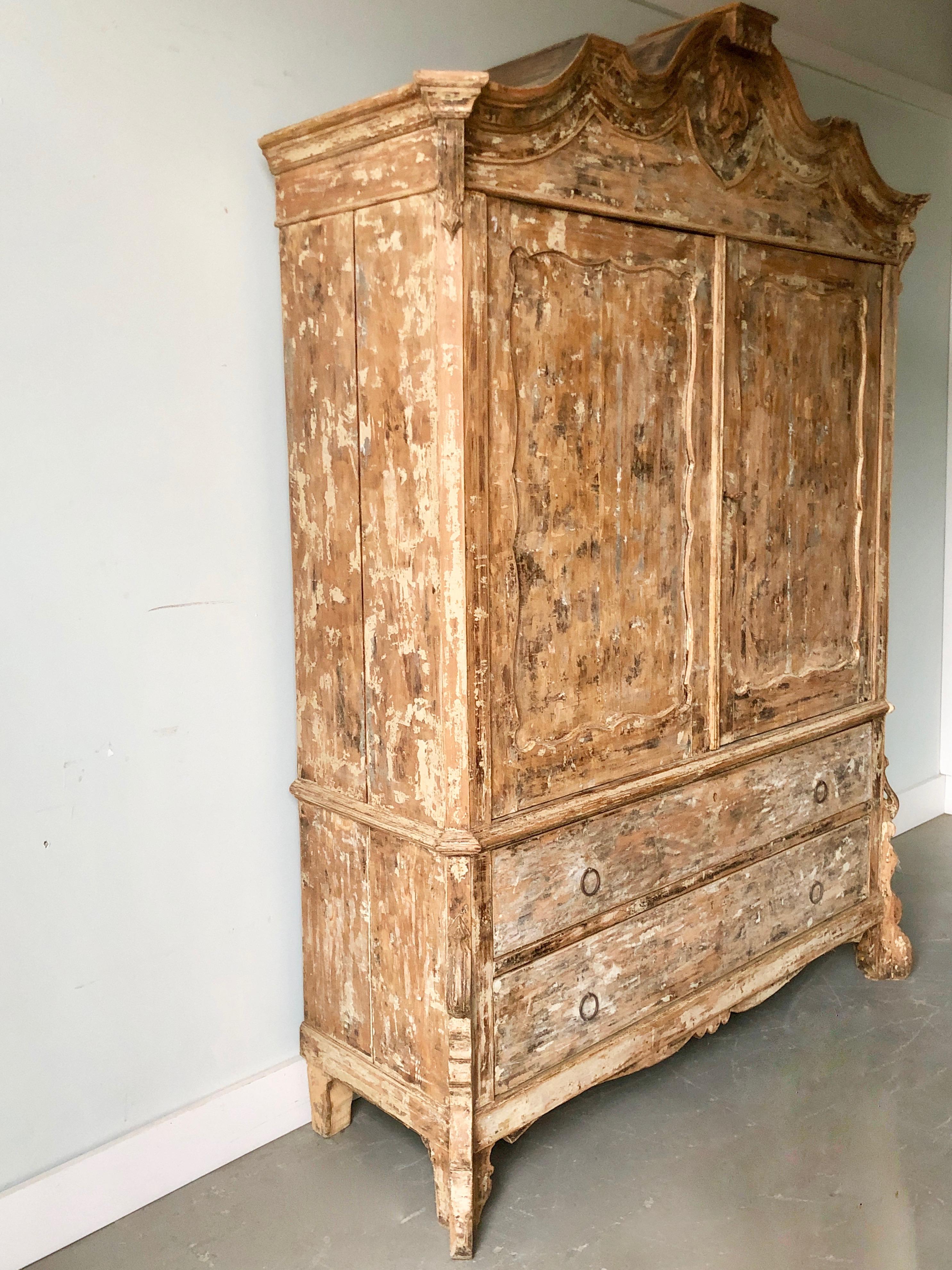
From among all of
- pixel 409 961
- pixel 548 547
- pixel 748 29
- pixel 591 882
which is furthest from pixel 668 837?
pixel 748 29

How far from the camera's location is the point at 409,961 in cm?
213

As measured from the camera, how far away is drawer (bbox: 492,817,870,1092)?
2.13 metres

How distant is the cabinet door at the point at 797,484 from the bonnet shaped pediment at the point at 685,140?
0.11 m

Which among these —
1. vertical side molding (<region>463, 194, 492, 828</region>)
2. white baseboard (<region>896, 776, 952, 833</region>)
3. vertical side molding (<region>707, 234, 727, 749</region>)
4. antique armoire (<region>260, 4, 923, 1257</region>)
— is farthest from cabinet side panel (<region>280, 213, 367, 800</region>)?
white baseboard (<region>896, 776, 952, 833</region>)

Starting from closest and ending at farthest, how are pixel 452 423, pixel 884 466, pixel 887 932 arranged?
pixel 452 423 < pixel 884 466 < pixel 887 932

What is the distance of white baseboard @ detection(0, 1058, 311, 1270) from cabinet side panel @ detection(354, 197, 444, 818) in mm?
790

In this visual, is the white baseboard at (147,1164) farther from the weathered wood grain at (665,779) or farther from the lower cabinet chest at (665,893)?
the weathered wood grain at (665,779)

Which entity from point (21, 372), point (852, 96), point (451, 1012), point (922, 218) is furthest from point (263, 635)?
point (922, 218)

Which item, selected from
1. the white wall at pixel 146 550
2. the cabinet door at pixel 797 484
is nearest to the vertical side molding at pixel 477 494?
the white wall at pixel 146 550

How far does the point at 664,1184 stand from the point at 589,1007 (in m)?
0.39

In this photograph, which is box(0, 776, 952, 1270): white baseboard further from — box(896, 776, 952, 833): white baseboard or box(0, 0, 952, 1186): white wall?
box(896, 776, 952, 833): white baseboard

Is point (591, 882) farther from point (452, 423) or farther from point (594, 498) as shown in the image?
point (452, 423)

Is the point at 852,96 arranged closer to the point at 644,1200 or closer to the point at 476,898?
the point at 476,898

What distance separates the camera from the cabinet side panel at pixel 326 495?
6.90ft
